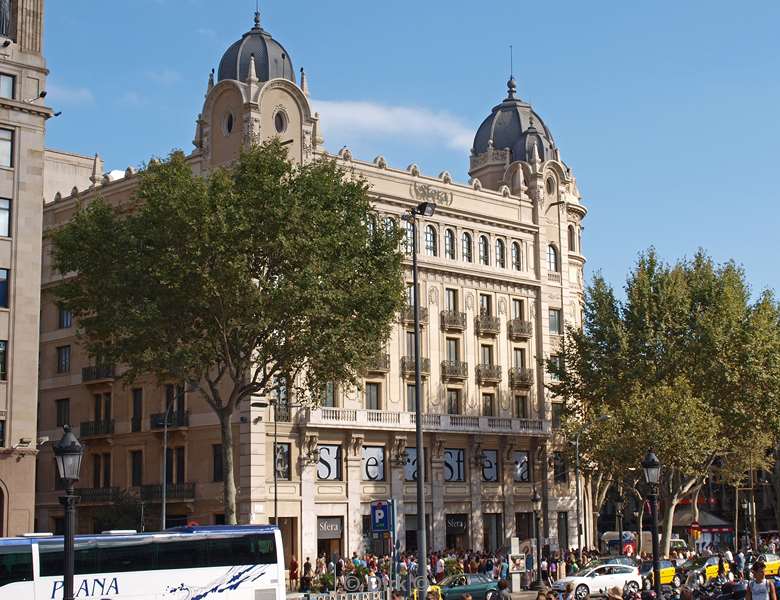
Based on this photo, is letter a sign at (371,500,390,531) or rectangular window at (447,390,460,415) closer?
letter a sign at (371,500,390,531)

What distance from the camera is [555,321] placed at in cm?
6981

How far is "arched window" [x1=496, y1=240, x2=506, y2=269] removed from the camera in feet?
219

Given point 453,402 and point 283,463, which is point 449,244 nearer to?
point 453,402

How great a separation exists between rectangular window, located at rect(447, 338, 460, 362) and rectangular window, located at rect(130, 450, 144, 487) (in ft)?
53.3

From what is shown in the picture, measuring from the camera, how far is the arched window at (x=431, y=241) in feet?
206

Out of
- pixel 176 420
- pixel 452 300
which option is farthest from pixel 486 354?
pixel 176 420

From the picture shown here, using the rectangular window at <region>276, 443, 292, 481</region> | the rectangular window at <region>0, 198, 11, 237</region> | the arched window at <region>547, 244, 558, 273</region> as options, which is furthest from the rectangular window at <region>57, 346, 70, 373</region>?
the arched window at <region>547, 244, 558, 273</region>

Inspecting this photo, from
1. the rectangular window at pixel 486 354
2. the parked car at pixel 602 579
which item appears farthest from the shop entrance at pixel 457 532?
the parked car at pixel 602 579

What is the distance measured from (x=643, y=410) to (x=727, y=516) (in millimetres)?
47819

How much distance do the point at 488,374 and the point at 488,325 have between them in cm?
260

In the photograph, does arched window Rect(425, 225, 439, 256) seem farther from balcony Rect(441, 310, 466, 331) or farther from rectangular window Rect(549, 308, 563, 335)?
rectangular window Rect(549, 308, 563, 335)

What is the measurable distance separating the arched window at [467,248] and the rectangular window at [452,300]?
2038 mm

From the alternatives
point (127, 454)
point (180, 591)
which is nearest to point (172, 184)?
point (180, 591)

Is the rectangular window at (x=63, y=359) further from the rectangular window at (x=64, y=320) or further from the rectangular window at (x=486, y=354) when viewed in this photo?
the rectangular window at (x=486, y=354)
